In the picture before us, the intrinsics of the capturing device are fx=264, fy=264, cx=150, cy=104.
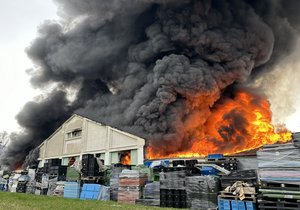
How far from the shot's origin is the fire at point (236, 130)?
27281 millimetres

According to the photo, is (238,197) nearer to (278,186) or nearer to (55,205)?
(278,186)

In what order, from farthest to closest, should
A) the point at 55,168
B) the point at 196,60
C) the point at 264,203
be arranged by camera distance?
the point at 196,60, the point at 55,168, the point at 264,203

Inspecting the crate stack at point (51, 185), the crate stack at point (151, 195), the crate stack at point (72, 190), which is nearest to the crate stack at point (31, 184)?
the crate stack at point (51, 185)

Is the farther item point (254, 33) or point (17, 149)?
point (17, 149)

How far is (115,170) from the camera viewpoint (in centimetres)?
1816

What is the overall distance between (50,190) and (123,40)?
25.8 metres

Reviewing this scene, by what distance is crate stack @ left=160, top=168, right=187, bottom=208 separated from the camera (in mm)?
12945

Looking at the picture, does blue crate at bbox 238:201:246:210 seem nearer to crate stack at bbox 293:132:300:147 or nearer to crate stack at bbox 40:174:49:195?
crate stack at bbox 293:132:300:147

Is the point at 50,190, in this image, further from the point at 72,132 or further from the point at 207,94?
the point at 207,94

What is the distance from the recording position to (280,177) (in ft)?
30.1

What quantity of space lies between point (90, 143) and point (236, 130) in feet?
57.9

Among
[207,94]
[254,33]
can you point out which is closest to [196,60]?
[207,94]

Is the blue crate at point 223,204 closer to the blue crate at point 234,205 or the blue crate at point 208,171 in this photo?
the blue crate at point 234,205

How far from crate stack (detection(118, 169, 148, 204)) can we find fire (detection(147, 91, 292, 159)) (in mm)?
10771
